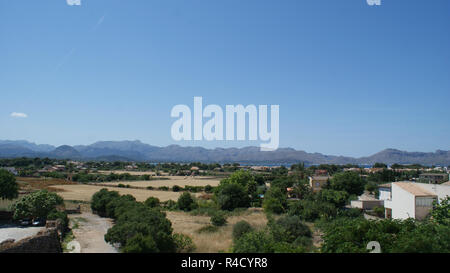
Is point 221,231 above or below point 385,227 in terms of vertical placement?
below

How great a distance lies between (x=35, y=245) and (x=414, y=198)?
23739 millimetres

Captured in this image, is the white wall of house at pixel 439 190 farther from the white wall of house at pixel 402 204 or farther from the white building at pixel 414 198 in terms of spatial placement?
the white wall of house at pixel 402 204

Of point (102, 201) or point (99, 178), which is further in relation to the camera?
point (99, 178)

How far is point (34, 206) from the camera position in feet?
81.0

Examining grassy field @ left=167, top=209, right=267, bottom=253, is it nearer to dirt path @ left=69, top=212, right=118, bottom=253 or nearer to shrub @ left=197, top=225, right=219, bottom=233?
shrub @ left=197, top=225, right=219, bottom=233

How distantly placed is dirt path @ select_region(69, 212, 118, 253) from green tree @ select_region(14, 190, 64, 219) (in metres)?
2.52

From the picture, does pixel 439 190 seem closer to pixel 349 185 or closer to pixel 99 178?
pixel 349 185

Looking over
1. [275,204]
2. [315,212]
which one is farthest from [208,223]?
[315,212]

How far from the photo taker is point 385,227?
1348 cm
